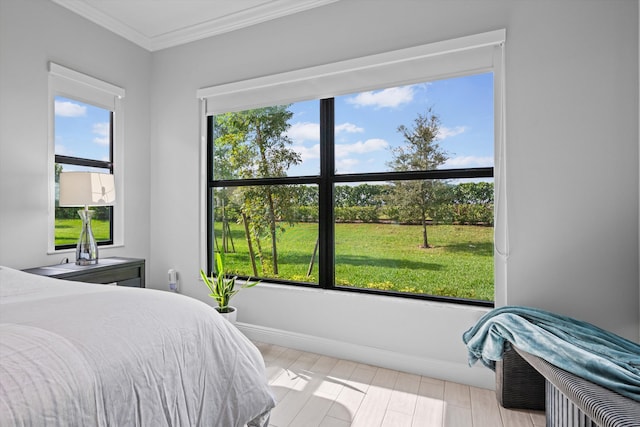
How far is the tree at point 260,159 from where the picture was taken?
117 inches

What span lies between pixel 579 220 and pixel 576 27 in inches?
43.2

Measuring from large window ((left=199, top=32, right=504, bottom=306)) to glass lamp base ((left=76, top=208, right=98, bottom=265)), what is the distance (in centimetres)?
89

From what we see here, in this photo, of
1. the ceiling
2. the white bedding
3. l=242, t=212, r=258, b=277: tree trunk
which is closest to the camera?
the white bedding

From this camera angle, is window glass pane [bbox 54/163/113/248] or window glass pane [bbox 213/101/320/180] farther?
window glass pane [bbox 213/101/320/180]

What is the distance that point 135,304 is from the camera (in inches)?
45.8

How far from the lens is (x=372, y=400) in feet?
6.71

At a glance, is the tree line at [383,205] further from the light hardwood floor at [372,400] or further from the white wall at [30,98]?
the white wall at [30,98]

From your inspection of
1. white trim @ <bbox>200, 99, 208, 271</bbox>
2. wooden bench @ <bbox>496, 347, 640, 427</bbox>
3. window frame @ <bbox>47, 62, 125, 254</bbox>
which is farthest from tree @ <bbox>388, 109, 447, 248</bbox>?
window frame @ <bbox>47, 62, 125, 254</bbox>

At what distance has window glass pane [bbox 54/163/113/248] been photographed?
2760mm

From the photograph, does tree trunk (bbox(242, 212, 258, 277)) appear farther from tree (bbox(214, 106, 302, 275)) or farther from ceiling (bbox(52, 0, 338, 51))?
ceiling (bbox(52, 0, 338, 51))

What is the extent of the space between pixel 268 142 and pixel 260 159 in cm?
16

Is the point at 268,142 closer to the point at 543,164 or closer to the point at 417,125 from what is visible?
the point at 417,125

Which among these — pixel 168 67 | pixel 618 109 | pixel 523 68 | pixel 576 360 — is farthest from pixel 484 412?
pixel 168 67

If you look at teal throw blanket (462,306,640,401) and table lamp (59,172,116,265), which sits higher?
table lamp (59,172,116,265)
